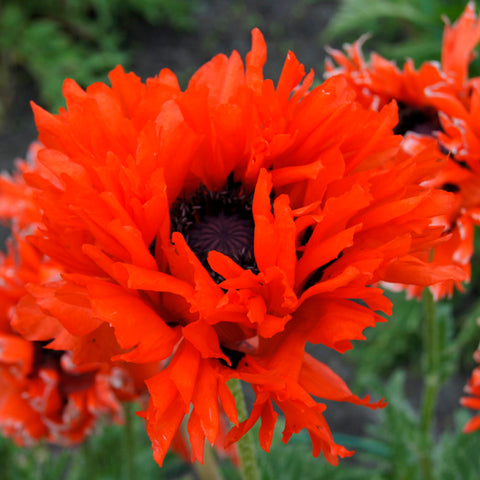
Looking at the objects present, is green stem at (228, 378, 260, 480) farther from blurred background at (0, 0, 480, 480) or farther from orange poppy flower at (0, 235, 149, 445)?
blurred background at (0, 0, 480, 480)

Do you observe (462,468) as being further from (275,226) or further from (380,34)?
(380,34)

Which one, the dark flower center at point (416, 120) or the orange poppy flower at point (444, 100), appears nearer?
the orange poppy flower at point (444, 100)

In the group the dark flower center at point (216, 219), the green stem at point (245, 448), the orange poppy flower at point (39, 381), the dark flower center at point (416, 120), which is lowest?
the orange poppy flower at point (39, 381)

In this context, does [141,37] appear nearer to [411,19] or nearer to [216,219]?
[411,19]

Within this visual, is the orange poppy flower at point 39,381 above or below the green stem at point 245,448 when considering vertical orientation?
below

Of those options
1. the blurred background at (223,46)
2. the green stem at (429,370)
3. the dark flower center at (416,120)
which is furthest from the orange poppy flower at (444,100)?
the blurred background at (223,46)

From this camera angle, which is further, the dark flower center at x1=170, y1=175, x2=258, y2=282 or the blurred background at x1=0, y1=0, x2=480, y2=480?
the blurred background at x1=0, y1=0, x2=480, y2=480

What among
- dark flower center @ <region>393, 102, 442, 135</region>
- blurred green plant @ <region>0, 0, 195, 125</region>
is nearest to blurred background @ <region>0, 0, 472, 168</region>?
blurred green plant @ <region>0, 0, 195, 125</region>

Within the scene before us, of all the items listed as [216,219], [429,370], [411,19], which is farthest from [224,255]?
[411,19]

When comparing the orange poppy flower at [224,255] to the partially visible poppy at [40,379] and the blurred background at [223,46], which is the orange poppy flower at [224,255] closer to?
the partially visible poppy at [40,379]
